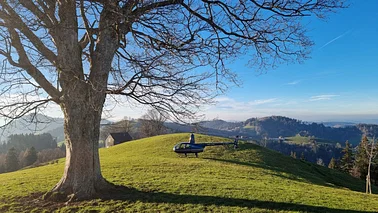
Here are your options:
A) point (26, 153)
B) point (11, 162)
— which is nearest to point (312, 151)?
point (26, 153)

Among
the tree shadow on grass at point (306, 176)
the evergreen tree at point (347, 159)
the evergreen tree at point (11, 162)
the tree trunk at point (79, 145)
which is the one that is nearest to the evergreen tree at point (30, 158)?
the evergreen tree at point (11, 162)

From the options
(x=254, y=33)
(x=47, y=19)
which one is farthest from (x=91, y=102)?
(x=254, y=33)

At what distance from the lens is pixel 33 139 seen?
8531 centimetres

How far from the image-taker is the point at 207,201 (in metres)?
6.95

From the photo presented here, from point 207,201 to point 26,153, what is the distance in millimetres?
62462

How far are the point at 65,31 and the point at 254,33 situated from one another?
527 cm

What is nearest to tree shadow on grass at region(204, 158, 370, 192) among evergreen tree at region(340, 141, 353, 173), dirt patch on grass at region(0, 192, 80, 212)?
dirt patch on grass at region(0, 192, 80, 212)

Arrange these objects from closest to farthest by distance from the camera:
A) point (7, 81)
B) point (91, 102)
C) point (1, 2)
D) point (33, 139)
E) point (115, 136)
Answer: point (1, 2), point (7, 81), point (91, 102), point (115, 136), point (33, 139)

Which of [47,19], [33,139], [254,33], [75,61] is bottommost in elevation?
[33,139]

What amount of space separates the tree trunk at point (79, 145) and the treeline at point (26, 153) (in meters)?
29.8

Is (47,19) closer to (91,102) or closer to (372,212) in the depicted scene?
(91,102)

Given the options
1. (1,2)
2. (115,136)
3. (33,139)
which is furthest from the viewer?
(33,139)

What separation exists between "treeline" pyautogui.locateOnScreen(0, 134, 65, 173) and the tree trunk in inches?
1173

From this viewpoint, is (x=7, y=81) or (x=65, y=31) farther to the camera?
(x=65, y=31)
